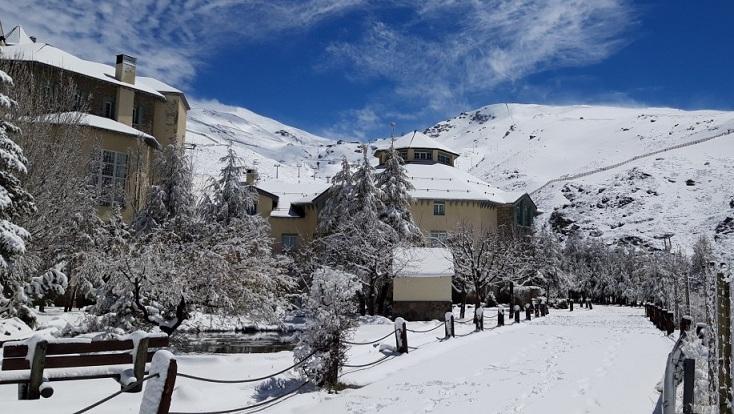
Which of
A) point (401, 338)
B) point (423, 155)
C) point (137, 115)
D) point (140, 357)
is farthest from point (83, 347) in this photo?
point (423, 155)

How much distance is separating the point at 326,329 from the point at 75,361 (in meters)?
4.63

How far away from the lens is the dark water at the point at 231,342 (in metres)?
22.1

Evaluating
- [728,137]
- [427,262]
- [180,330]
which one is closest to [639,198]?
[728,137]

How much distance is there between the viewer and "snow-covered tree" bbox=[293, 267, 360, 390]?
41.4ft

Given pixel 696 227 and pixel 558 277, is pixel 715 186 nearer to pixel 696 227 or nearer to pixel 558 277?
pixel 696 227

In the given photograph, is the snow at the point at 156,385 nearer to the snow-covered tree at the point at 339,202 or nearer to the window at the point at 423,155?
the snow-covered tree at the point at 339,202

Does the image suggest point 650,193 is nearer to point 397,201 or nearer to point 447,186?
point 447,186

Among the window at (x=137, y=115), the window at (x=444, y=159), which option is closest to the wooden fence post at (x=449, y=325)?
the window at (x=137, y=115)

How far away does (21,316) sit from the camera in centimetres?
2100

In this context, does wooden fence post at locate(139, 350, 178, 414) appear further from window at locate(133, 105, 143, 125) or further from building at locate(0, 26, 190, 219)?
window at locate(133, 105, 143, 125)

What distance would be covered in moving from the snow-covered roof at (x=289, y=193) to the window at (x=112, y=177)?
17309 mm

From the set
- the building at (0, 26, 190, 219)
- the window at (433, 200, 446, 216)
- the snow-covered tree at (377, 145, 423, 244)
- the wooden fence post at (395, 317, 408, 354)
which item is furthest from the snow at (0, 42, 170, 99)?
the wooden fence post at (395, 317, 408, 354)

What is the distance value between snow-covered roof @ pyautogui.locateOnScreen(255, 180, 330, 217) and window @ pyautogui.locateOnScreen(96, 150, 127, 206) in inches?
681

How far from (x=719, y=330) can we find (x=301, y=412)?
21.5 feet
